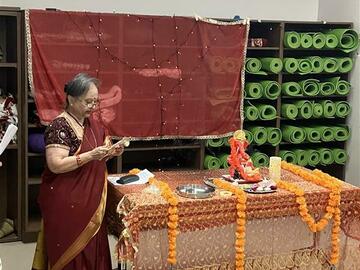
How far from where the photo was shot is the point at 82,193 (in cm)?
288

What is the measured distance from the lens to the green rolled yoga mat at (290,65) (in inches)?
189

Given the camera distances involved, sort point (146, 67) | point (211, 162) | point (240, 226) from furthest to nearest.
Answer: point (211, 162)
point (146, 67)
point (240, 226)

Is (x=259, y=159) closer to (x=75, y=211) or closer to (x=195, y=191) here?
(x=195, y=191)

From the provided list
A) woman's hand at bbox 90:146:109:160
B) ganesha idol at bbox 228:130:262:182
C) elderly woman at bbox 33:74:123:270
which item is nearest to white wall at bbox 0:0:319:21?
elderly woman at bbox 33:74:123:270

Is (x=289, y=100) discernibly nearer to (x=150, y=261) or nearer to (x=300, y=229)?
(x=300, y=229)

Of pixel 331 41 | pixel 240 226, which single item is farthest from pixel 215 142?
pixel 240 226

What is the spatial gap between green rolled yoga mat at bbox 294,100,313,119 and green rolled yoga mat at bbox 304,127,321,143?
117 millimetres

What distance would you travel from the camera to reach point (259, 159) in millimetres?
4809

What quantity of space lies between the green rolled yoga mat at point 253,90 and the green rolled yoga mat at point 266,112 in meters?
0.11

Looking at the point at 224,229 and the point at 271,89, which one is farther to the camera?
the point at 271,89

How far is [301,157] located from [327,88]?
65 centimetres

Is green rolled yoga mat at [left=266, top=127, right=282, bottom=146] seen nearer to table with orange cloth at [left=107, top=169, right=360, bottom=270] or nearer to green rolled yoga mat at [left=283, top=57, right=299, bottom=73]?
green rolled yoga mat at [left=283, top=57, right=299, bottom=73]

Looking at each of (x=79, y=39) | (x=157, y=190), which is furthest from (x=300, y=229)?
(x=79, y=39)

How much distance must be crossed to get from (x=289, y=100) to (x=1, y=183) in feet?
8.45
